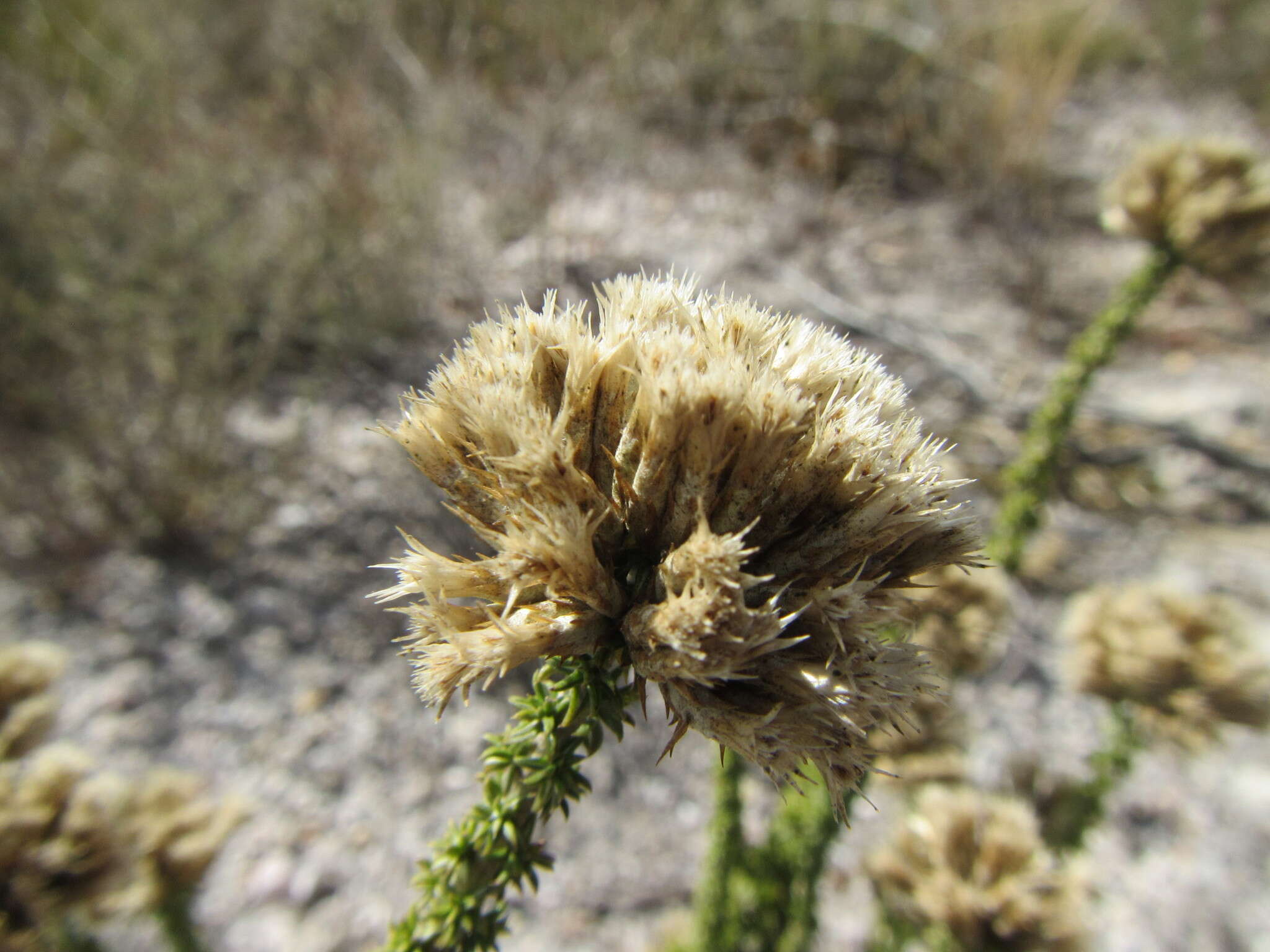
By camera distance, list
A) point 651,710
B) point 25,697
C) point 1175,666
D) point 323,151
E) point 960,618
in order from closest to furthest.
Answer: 1. point 25,697
2. point 960,618
3. point 1175,666
4. point 651,710
5. point 323,151

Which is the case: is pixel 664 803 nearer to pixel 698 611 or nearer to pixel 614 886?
pixel 614 886

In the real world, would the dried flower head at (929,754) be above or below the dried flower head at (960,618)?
below

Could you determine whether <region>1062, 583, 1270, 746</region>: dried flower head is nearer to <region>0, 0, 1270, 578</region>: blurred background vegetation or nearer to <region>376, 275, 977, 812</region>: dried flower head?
<region>376, 275, 977, 812</region>: dried flower head

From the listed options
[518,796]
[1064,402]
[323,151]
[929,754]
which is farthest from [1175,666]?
[323,151]

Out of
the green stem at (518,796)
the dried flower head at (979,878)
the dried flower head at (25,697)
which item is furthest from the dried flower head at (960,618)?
the dried flower head at (25,697)

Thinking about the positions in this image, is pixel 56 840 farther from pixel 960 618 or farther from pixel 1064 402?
pixel 1064 402

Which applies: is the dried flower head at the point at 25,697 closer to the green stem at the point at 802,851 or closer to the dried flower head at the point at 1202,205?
the green stem at the point at 802,851

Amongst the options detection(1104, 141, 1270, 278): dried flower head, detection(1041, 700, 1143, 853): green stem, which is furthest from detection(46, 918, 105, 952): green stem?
detection(1104, 141, 1270, 278): dried flower head
